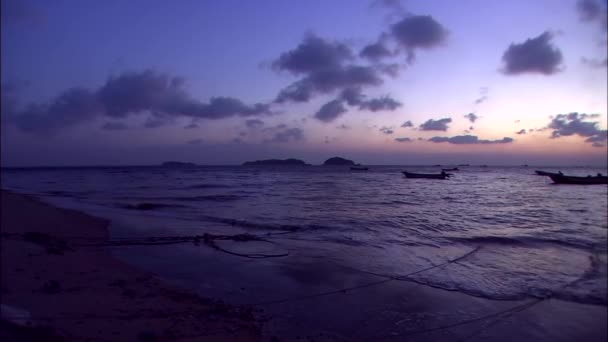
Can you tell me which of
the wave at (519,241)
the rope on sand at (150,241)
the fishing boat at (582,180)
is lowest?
the wave at (519,241)

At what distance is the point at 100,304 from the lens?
643cm

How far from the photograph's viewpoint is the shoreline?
5348 millimetres

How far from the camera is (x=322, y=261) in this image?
11625mm

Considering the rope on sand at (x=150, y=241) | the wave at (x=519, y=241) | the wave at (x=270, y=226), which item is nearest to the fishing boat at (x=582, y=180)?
the wave at (x=519, y=241)

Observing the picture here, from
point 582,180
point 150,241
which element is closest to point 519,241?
point 150,241

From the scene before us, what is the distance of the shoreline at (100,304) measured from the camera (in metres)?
5.35

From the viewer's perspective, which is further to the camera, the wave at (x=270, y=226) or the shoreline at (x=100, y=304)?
the wave at (x=270, y=226)

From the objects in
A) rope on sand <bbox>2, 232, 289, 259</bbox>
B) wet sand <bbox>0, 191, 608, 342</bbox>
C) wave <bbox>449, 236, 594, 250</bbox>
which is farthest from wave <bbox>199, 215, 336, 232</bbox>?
wet sand <bbox>0, 191, 608, 342</bbox>

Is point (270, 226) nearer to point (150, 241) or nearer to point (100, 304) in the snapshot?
point (150, 241)

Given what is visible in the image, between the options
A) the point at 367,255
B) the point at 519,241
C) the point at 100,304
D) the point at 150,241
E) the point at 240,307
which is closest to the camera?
the point at 100,304

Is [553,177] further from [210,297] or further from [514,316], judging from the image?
[210,297]

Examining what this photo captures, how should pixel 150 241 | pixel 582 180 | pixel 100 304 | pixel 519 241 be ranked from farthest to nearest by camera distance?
pixel 582 180 < pixel 519 241 < pixel 150 241 < pixel 100 304

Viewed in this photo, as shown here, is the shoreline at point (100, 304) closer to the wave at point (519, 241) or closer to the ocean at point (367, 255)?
the ocean at point (367, 255)

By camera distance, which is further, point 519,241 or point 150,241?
point 519,241
